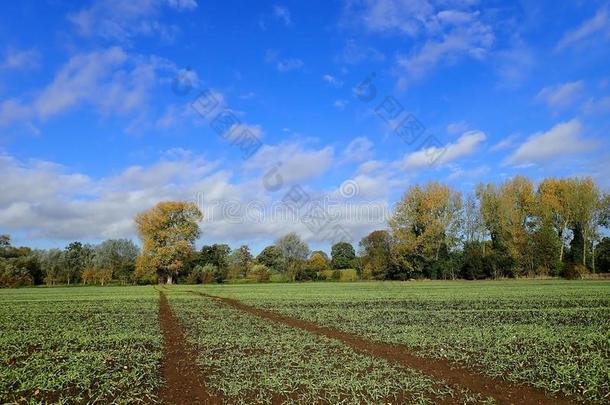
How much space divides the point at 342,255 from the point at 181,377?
401 feet

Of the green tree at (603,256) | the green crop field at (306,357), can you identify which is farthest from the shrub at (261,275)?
the green crop field at (306,357)

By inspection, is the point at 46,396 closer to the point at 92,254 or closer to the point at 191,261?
the point at 191,261

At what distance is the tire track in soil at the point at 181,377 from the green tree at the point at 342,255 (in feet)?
353

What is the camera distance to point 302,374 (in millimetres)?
11773

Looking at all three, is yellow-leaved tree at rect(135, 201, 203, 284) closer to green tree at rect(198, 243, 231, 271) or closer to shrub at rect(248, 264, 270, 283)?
green tree at rect(198, 243, 231, 271)

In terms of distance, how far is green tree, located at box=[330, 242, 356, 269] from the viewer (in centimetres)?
12525

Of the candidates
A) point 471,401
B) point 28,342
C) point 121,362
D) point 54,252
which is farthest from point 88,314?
point 54,252

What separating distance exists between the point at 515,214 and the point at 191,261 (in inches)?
2799

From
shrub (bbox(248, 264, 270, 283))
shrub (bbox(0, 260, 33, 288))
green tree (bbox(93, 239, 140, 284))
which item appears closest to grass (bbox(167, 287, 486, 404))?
shrub (bbox(248, 264, 270, 283))

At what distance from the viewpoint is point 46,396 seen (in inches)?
389

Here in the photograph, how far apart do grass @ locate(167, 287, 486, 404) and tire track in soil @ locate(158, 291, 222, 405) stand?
32 centimetres

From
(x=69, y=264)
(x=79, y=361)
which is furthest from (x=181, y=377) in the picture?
(x=69, y=264)

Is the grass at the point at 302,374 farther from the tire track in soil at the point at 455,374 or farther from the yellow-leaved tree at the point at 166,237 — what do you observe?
the yellow-leaved tree at the point at 166,237

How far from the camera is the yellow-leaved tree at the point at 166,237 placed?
293 feet
